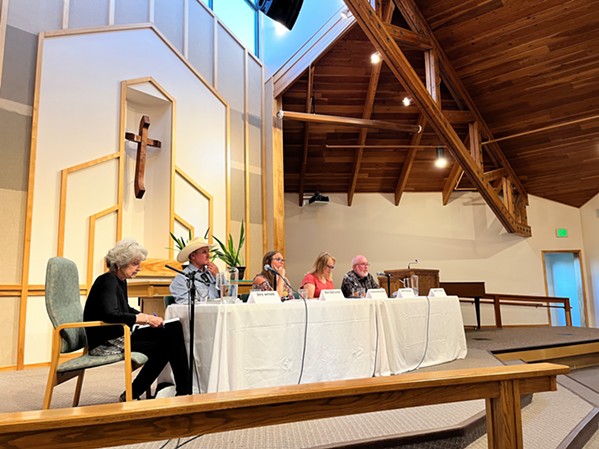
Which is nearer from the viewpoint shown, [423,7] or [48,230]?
[48,230]

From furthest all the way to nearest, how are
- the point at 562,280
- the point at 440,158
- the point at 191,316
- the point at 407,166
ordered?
the point at 562,280 → the point at 407,166 → the point at 440,158 → the point at 191,316

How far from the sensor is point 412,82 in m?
5.25

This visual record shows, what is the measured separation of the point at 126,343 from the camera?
2.07 meters

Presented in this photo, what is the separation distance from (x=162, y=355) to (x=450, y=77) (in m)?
5.54

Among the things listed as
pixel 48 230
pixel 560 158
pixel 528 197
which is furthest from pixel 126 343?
pixel 528 197

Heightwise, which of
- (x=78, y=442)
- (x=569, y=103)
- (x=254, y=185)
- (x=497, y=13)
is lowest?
(x=78, y=442)

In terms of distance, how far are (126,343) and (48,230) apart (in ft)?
8.28

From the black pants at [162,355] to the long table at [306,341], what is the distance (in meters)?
0.08

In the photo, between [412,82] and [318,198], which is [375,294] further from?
[318,198]

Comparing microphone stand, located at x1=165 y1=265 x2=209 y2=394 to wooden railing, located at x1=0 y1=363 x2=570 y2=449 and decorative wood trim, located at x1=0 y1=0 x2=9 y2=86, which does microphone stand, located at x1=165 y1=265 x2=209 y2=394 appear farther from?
decorative wood trim, located at x1=0 y1=0 x2=9 y2=86

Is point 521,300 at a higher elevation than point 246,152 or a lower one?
lower

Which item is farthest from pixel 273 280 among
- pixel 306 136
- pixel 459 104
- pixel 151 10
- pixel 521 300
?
pixel 521 300

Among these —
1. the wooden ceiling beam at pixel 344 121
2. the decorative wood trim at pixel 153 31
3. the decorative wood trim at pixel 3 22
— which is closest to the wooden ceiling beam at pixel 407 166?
the wooden ceiling beam at pixel 344 121

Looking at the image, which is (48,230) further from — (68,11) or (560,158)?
(560,158)
